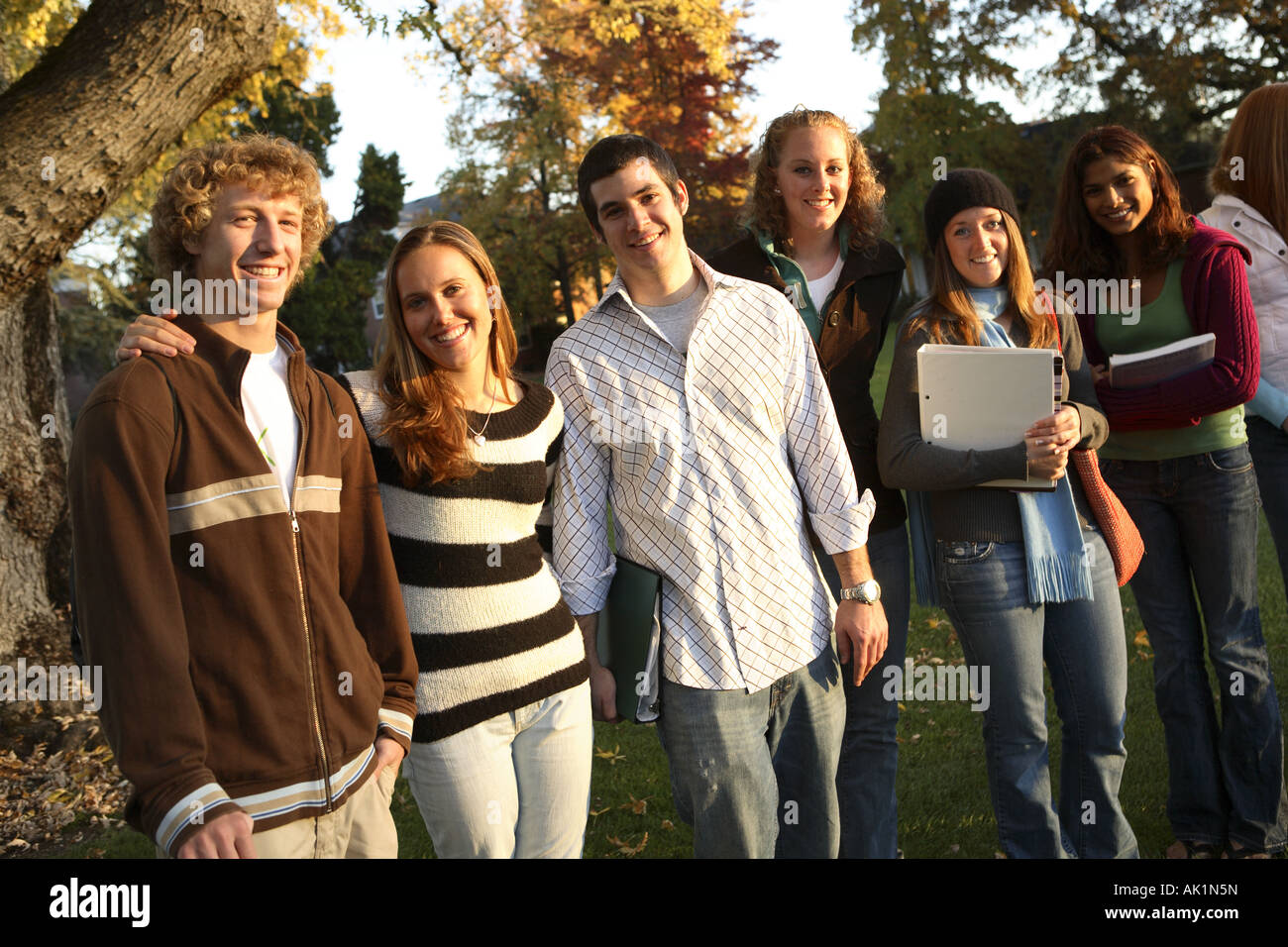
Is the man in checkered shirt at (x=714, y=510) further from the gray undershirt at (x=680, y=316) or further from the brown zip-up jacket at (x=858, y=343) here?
the brown zip-up jacket at (x=858, y=343)

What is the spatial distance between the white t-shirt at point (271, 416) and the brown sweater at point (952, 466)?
205 cm

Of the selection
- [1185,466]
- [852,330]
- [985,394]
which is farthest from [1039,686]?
[852,330]

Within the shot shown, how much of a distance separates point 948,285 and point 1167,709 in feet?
6.58

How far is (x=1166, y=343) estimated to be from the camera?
4.18 m

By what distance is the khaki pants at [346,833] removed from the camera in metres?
2.50

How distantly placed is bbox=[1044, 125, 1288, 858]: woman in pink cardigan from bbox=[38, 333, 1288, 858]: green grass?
0.48 meters

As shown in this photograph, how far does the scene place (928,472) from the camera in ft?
12.0

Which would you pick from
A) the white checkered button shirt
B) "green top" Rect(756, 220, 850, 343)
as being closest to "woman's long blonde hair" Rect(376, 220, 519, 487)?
the white checkered button shirt

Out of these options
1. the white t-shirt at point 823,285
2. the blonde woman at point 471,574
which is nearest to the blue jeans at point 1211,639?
the white t-shirt at point 823,285

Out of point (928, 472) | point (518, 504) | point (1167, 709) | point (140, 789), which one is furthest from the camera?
point (1167, 709)

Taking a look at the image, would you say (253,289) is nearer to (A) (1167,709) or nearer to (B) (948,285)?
(B) (948,285)

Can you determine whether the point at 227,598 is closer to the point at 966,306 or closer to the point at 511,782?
the point at 511,782

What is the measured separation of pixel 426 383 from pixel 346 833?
1.22m
